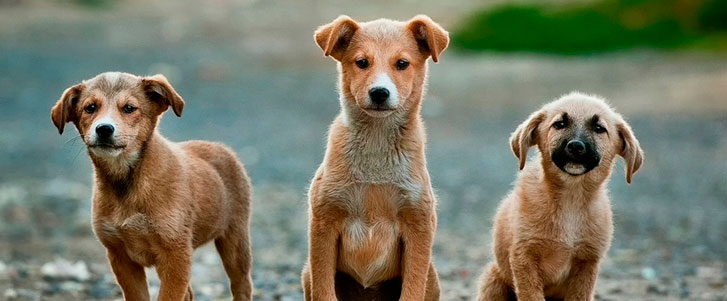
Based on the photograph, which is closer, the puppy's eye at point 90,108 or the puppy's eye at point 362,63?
the puppy's eye at point 362,63

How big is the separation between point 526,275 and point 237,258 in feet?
7.20

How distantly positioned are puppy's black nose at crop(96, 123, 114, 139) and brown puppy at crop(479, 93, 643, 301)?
8.77 feet

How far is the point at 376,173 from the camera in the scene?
718cm

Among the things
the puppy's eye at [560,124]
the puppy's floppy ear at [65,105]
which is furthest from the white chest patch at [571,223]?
the puppy's floppy ear at [65,105]

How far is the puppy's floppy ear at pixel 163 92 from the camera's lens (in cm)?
734

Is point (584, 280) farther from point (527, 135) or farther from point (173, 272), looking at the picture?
point (173, 272)

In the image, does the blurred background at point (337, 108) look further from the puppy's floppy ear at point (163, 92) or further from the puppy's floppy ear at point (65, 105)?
the puppy's floppy ear at point (163, 92)

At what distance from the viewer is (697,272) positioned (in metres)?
10.5

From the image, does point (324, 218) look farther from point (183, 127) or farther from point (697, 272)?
point (183, 127)

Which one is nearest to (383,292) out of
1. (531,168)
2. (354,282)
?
(354,282)

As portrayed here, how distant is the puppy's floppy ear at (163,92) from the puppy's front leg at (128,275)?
1.01 m

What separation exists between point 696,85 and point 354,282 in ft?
62.2

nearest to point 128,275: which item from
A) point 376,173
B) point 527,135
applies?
point 376,173

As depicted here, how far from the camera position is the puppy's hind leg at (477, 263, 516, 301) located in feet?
26.2
